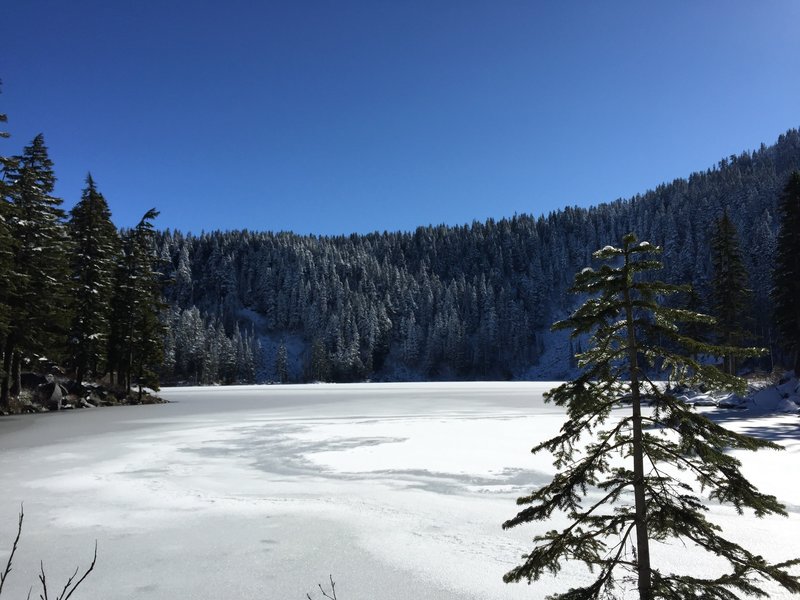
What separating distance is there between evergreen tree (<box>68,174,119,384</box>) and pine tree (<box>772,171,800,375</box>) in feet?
142

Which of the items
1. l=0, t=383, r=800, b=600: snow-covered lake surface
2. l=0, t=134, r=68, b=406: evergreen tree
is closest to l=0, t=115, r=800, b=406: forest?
l=0, t=134, r=68, b=406: evergreen tree

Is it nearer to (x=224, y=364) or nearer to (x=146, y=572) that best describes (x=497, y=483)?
(x=146, y=572)

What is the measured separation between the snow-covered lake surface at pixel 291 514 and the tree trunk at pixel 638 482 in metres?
1.94

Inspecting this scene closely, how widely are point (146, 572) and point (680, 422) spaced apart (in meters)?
6.03

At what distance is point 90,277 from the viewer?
31.9m

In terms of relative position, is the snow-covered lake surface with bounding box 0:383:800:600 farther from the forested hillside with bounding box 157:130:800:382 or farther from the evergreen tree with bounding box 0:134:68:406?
the forested hillside with bounding box 157:130:800:382

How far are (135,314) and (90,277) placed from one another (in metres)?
4.43

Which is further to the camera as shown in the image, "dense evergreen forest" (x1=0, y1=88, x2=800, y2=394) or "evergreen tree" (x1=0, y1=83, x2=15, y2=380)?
"dense evergreen forest" (x1=0, y1=88, x2=800, y2=394)

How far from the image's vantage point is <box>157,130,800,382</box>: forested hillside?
11700 centimetres

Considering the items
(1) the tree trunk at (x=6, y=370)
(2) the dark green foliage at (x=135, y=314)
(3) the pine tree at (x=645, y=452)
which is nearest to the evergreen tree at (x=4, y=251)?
(1) the tree trunk at (x=6, y=370)

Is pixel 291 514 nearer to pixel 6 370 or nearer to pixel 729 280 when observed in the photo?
pixel 6 370

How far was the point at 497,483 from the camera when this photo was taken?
32.6 feet

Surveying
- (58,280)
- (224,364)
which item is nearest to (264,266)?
(224,364)

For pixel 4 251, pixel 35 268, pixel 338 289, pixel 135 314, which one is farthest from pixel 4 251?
pixel 338 289
